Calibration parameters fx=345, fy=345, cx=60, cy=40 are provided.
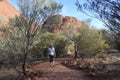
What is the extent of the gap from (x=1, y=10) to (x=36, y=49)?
197ft

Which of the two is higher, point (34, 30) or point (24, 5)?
point (24, 5)

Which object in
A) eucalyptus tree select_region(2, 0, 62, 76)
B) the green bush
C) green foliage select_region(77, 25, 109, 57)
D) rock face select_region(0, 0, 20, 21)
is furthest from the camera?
rock face select_region(0, 0, 20, 21)

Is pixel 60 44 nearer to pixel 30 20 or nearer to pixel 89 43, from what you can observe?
pixel 89 43

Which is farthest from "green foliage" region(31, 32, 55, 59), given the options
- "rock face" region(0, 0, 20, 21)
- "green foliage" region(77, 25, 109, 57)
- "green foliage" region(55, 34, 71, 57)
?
"rock face" region(0, 0, 20, 21)

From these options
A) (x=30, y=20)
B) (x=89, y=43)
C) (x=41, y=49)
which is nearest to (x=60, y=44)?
(x=41, y=49)

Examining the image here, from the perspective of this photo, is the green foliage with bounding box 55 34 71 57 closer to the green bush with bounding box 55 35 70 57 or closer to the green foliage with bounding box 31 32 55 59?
the green bush with bounding box 55 35 70 57

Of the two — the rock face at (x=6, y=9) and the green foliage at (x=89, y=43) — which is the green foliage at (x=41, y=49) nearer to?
the green foliage at (x=89, y=43)

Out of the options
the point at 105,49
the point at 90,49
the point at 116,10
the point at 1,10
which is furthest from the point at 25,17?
the point at 1,10

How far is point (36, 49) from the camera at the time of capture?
43875 mm

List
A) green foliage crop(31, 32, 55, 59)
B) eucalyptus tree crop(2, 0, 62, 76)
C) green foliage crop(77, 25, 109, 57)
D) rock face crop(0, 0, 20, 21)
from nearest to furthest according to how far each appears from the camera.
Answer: eucalyptus tree crop(2, 0, 62, 76) → green foliage crop(77, 25, 109, 57) → green foliage crop(31, 32, 55, 59) → rock face crop(0, 0, 20, 21)

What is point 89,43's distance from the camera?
3612 centimetres

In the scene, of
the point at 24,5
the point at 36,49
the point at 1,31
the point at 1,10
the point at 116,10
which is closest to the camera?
the point at 116,10

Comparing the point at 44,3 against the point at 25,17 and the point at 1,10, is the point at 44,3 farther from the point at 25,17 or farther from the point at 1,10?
the point at 1,10

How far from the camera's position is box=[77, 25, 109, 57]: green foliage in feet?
118
